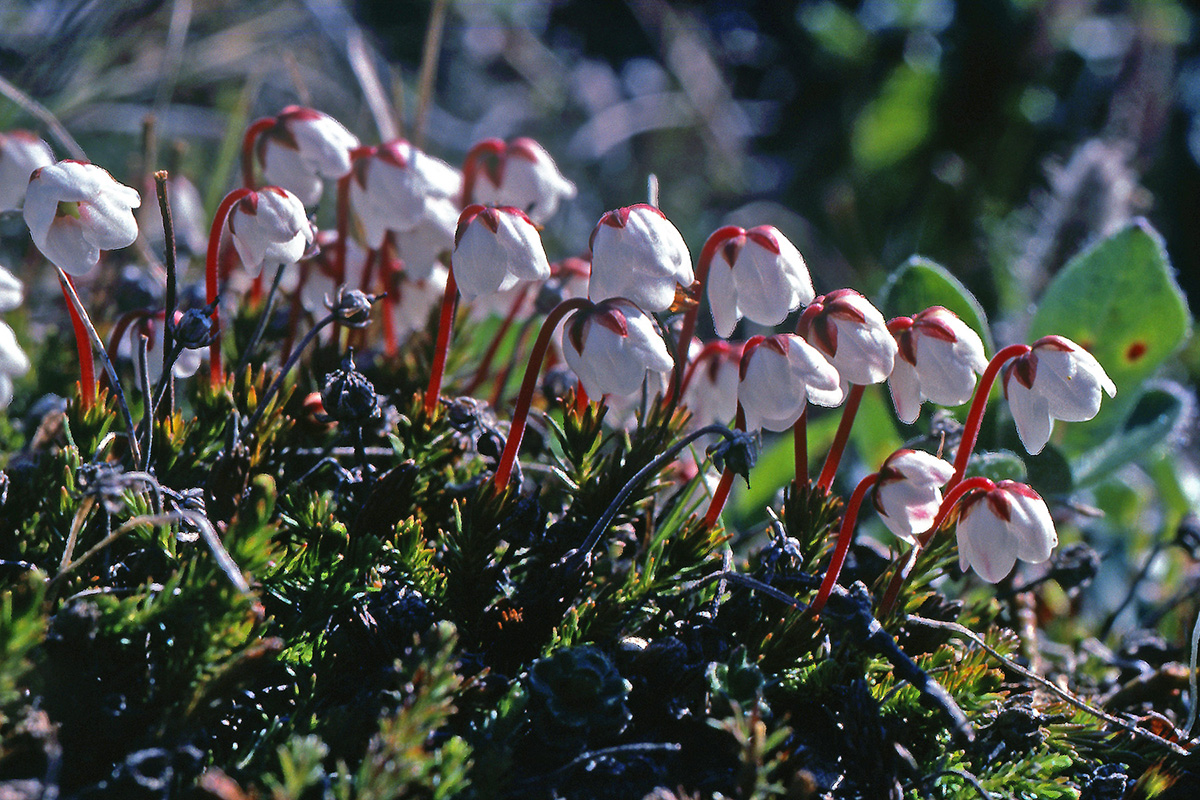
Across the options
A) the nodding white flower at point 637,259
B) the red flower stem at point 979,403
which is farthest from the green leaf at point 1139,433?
the nodding white flower at point 637,259

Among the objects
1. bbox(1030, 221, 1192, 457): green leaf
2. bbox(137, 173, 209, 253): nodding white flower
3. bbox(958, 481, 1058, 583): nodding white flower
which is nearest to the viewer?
bbox(958, 481, 1058, 583): nodding white flower

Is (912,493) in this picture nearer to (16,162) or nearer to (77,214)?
(77,214)

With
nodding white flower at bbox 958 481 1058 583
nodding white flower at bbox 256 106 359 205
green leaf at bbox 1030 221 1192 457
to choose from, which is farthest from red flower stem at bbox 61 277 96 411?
green leaf at bbox 1030 221 1192 457

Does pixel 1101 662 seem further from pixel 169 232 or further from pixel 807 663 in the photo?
pixel 169 232

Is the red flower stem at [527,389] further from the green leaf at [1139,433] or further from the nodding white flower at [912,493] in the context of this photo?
the green leaf at [1139,433]

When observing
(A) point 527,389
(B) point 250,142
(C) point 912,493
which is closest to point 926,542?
(C) point 912,493

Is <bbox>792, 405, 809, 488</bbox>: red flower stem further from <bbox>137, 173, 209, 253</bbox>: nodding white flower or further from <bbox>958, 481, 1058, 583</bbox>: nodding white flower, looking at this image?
<bbox>137, 173, 209, 253</bbox>: nodding white flower
